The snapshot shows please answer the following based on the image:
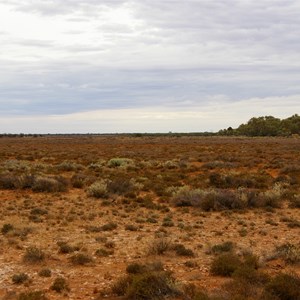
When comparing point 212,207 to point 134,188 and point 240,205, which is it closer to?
point 240,205

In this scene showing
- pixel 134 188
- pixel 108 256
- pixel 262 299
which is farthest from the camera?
pixel 134 188

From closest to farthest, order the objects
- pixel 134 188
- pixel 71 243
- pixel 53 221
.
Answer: pixel 71 243 < pixel 53 221 < pixel 134 188

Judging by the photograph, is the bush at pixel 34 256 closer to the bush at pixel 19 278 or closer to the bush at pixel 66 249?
the bush at pixel 66 249

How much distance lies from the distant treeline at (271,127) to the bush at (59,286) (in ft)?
423

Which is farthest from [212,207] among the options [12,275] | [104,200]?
[12,275]

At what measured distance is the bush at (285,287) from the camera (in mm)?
6977

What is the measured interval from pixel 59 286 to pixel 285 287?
12.3ft

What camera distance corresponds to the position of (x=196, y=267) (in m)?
9.11

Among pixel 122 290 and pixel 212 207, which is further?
pixel 212 207

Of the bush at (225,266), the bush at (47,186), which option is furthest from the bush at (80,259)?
the bush at (47,186)

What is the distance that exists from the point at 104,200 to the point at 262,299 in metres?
11.2

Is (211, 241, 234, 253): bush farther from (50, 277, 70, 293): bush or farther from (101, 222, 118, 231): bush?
(50, 277, 70, 293): bush

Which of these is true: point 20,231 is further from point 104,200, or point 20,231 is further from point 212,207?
point 212,207

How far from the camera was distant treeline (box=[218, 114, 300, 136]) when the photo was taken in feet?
437
